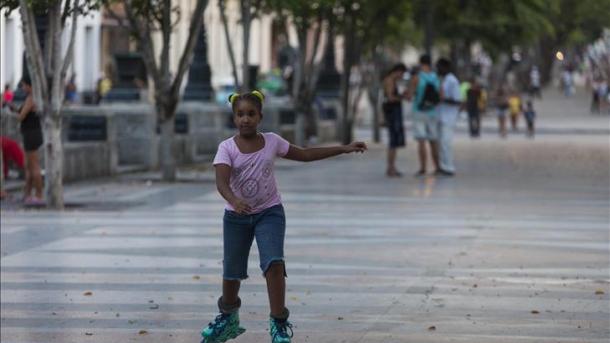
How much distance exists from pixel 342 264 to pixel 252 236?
477 centimetres

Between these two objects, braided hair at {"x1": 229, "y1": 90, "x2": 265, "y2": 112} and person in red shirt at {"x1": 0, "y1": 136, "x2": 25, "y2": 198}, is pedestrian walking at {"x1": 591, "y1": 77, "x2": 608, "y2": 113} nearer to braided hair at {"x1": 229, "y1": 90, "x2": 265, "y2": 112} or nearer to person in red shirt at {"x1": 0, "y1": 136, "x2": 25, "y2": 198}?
person in red shirt at {"x1": 0, "y1": 136, "x2": 25, "y2": 198}

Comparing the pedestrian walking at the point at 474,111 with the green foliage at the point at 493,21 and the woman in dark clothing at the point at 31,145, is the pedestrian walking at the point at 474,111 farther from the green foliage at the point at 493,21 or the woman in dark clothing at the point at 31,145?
the woman in dark clothing at the point at 31,145

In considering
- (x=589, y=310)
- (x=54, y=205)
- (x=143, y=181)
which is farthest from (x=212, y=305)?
(x=143, y=181)

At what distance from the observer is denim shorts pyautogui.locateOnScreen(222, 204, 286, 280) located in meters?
8.75

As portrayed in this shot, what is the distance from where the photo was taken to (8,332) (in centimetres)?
1030

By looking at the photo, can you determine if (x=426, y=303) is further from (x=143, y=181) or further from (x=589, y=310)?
(x=143, y=181)

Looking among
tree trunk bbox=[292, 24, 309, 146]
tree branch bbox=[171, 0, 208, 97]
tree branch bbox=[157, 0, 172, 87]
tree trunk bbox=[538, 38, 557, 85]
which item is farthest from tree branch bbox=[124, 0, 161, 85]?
tree trunk bbox=[538, 38, 557, 85]

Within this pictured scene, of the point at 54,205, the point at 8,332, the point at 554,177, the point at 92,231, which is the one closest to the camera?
the point at 8,332

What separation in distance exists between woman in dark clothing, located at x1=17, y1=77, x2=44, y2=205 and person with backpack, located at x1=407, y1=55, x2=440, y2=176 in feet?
21.8

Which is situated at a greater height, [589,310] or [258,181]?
[258,181]

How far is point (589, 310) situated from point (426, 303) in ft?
3.60

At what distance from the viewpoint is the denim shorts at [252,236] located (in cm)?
875

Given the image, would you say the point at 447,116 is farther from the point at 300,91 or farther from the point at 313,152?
the point at 313,152

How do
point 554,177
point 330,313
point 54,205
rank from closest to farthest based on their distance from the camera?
point 330,313 < point 54,205 < point 554,177
